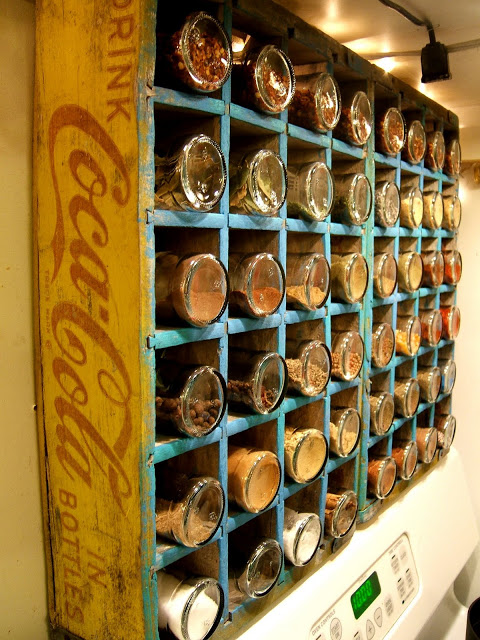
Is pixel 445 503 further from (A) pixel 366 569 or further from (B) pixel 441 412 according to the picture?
(A) pixel 366 569

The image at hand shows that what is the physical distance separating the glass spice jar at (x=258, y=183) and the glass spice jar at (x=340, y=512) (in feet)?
3.18

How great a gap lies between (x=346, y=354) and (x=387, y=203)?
60 centimetres

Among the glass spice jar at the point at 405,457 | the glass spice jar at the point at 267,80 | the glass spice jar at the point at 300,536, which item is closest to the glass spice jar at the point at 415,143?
the glass spice jar at the point at 267,80

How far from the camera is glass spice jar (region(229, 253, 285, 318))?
1538 mm

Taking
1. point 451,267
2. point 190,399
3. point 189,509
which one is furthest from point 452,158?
point 189,509

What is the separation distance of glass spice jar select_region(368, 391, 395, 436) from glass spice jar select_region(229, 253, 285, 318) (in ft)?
2.63

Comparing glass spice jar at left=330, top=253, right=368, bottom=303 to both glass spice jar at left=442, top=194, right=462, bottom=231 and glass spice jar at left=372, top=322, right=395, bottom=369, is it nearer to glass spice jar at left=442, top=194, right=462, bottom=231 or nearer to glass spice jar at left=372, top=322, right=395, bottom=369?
glass spice jar at left=372, top=322, right=395, bottom=369

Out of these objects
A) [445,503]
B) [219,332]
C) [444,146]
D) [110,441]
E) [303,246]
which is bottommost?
[445,503]

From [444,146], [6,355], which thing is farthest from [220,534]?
[444,146]

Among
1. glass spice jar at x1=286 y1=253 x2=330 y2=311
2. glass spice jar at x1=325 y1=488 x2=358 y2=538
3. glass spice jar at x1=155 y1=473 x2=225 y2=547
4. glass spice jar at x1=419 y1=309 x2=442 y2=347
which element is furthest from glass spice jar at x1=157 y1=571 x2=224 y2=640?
glass spice jar at x1=419 y1=309 x2=442 y2=347

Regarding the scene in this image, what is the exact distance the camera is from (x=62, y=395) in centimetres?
145

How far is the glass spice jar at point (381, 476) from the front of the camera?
7.39 ft

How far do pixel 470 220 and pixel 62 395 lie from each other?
2.55 meters

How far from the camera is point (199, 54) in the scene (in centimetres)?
133
